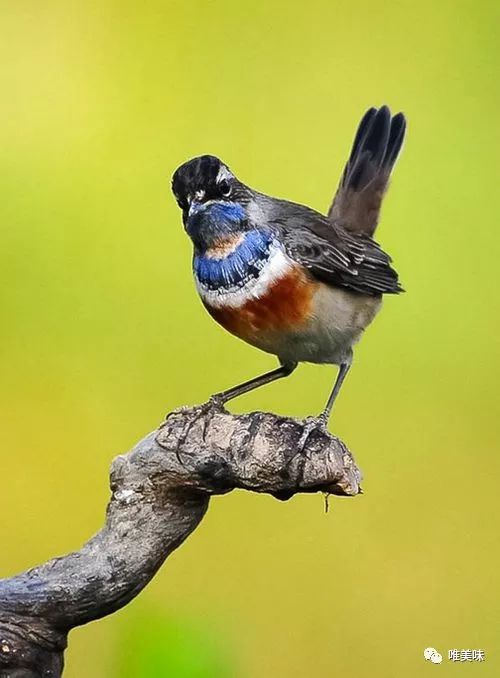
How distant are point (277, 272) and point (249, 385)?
0.19 metres

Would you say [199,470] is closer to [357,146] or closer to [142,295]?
[357,146]

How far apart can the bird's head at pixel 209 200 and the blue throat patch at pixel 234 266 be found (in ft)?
0.07

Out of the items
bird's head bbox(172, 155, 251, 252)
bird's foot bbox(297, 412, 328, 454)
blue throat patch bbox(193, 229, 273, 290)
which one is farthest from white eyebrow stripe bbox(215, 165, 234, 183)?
bird's foot bbox(297, 412, 328, 454)

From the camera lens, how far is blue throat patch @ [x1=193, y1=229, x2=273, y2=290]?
1892mm

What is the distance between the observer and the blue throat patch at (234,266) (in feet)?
6.21

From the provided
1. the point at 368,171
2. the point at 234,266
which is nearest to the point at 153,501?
the point at 234,266

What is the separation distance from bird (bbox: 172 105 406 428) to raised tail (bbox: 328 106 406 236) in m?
0.16

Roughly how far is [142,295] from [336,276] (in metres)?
1.08

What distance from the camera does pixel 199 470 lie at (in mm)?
1517

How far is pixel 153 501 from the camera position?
5.12 ft

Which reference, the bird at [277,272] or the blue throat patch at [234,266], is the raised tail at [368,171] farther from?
the blue throat patch at [234,266]

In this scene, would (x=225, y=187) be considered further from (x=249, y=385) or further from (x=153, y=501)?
(x=153, y=501)

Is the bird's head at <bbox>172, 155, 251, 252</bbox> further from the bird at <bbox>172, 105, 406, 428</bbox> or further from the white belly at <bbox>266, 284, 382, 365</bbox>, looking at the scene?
the white belly at <bbox>266, 284, 382, 365</bbox>

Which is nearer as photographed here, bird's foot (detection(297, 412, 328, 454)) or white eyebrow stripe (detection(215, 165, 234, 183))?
bird's foot (detection(297, 412, 328, 454))
